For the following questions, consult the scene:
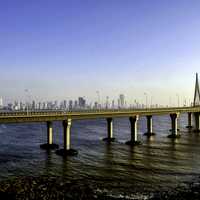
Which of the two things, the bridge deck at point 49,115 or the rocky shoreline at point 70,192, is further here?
the bridge deck at point 49,115

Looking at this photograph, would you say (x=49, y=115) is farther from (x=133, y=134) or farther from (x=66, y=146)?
(x=133, y=134)

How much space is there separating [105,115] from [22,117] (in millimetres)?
31700

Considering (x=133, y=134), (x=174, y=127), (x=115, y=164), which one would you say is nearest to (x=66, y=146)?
(x=115, y=164)

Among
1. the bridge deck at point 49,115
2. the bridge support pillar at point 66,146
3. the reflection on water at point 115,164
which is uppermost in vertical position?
the bridge deck at point 49,115

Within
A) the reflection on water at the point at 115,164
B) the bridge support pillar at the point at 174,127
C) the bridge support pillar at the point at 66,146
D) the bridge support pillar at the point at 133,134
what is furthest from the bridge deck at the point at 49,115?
the bridge support pillar at the point at 174,127

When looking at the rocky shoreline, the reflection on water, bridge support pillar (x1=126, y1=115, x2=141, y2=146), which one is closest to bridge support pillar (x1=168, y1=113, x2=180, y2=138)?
bridge support pillar (x1=126, y1=115, x2=141, y2=146)

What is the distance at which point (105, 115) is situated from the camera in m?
97.1

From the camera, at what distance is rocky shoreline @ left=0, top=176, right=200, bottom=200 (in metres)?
38.9

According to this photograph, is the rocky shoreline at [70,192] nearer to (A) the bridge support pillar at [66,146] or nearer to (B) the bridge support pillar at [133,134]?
(A) the bridge support pillar at [66,146]

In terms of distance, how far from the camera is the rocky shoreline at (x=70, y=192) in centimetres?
3891

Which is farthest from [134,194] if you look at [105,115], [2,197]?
[105,115]

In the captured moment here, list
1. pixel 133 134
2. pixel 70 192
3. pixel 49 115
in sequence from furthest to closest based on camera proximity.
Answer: pixel 133 134 → pixel 49 115 → pixel 70 192

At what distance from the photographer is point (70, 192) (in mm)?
41469

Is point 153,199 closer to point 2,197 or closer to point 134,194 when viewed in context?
point 134,194
